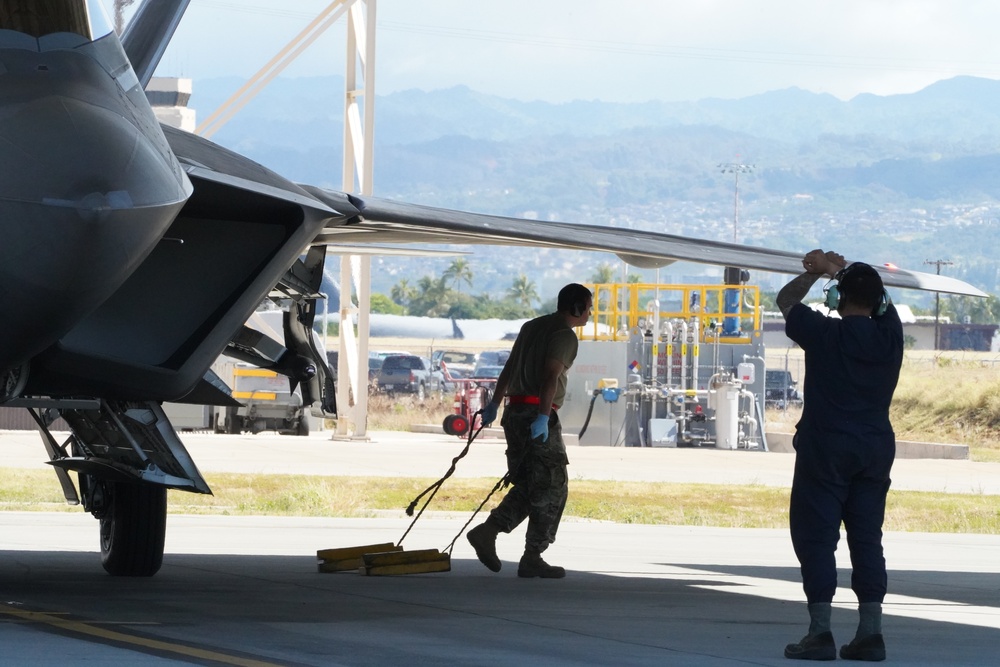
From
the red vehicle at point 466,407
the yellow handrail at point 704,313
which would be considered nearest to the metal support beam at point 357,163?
the red vehicle at point 466,407

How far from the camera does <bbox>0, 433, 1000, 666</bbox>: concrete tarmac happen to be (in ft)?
21.5

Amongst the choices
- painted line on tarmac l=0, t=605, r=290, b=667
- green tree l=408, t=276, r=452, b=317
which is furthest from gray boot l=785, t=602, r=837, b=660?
green tree l=408, t=276, r=452, b=317

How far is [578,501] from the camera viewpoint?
18.0 metres

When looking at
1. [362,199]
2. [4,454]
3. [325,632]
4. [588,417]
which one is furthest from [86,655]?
[588,417]

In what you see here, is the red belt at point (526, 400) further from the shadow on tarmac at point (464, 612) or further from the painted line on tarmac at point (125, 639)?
the painted line on tarmac at point (125, 639)

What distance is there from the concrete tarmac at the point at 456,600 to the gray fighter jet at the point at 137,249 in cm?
78

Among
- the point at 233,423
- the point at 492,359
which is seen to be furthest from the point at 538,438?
the point at 492,359

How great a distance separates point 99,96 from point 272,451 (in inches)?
787

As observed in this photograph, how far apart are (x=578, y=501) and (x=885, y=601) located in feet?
28.2

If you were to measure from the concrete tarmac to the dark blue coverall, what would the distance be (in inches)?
21.1

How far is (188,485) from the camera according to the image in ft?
24.0

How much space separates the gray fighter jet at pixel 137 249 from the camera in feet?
19.2

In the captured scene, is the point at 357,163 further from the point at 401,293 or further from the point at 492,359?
the point at 401,293

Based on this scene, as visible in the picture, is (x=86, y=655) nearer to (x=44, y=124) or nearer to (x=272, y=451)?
(x=44, y=124)
